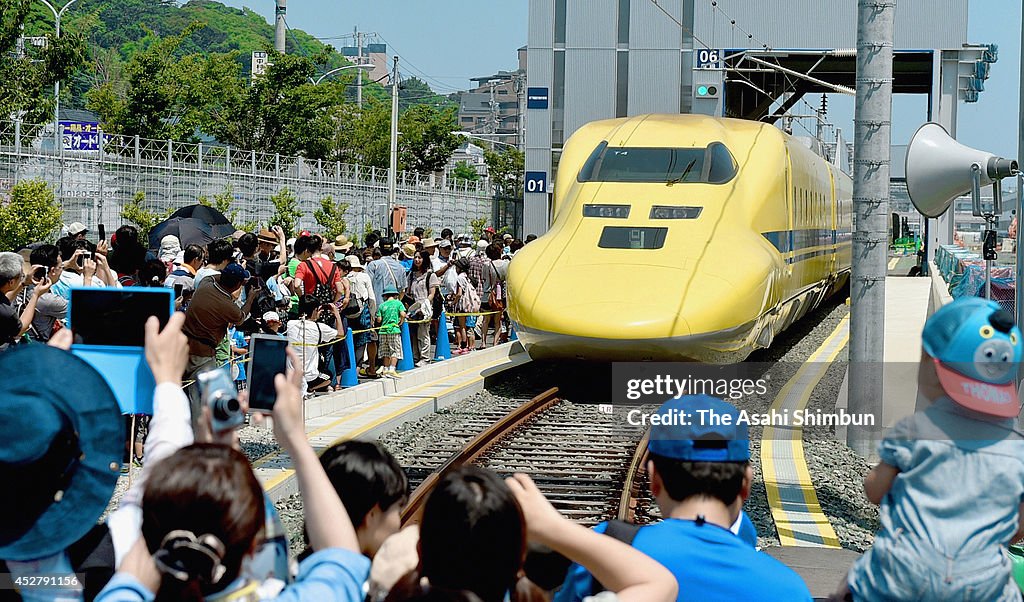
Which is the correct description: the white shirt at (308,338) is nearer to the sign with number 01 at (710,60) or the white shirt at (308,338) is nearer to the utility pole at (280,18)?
the sign with number 01 at (710,60)

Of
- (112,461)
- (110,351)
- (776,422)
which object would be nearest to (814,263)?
(776,422)

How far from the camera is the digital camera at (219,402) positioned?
9.99ft

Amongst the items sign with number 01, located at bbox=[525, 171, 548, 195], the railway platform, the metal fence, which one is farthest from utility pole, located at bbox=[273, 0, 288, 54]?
the railway platform

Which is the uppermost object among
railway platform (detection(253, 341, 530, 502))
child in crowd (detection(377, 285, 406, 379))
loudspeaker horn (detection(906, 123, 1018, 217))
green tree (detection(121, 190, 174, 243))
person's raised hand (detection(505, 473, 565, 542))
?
loudspeaker horn (detection(906, 123, 1018, 217))

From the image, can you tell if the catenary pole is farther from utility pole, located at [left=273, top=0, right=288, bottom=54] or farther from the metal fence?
utility pole, located at [left=273, top=0, right=288, bottom=54]

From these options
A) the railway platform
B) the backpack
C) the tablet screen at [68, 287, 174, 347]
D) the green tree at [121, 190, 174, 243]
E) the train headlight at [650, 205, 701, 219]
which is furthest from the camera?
the green tree at [121, 190, 174, 243]

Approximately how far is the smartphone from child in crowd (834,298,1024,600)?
5.57 feet

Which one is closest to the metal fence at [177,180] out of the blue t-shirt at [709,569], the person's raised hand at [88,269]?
the person's raised hand at [88,269]

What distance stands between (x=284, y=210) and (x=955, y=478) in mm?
33393

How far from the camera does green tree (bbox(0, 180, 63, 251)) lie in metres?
19.8

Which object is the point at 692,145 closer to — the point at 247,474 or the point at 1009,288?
the point at 1009,288

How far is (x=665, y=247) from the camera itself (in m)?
12.2

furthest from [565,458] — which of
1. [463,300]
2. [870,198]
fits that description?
[463,300]

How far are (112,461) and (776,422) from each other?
31.4 feet
